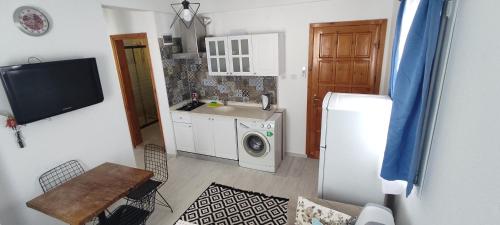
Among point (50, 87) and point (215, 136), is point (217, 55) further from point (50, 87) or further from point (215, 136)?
point (50, 87)

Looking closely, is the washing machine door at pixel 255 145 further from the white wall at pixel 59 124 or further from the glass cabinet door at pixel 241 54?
the white wall at pixel 59 124

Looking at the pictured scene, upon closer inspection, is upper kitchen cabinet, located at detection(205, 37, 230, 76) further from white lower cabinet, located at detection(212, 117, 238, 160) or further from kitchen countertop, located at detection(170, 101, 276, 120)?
white lower cabinet, located at detection(212, 117, 238, 160)

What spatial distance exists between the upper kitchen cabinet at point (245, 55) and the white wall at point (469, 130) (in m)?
2.37

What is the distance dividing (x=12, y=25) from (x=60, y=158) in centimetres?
122

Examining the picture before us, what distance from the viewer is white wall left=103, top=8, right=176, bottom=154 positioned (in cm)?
358

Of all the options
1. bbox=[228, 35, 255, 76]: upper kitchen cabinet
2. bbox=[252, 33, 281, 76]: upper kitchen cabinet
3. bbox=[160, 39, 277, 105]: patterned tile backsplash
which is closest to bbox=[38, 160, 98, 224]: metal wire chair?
bbox=[160, 39, 277, 105]: patterned tile backsplash

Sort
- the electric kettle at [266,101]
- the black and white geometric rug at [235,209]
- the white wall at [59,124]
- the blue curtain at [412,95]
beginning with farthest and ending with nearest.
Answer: the electric kettle at [266,101] < the black and white geometric rug at [235,209] < the white wall at [59,124] < the blue curtain at [412,95]

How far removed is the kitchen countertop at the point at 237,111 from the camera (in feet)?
11.6

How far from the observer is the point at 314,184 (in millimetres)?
3236

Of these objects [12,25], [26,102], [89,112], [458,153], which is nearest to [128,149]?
[89,112]

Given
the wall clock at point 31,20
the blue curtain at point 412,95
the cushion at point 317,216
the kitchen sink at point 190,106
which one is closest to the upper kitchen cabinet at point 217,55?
the kitchen sink at point 190,106

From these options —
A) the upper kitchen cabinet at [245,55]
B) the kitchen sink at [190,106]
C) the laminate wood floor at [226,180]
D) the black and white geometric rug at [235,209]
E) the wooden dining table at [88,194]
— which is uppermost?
the upper kitchen cabinet at [245,55]

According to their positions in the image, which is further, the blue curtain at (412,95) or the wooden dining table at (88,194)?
the wooden dining table at (88,194)

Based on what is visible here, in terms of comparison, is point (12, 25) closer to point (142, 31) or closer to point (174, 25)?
point (142, 31)
